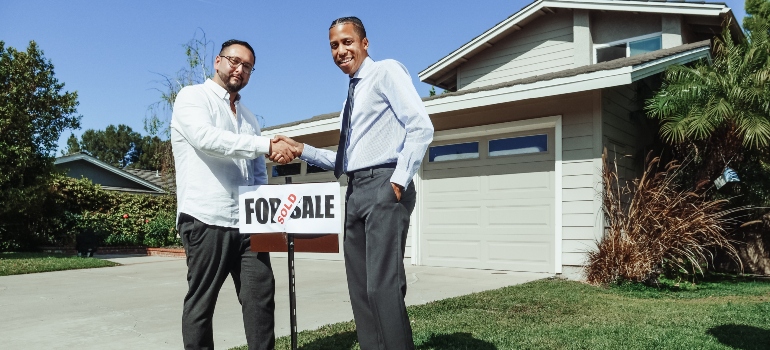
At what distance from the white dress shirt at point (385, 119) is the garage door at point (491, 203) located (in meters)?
6.06

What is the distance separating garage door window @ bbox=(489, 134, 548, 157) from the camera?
8.66m

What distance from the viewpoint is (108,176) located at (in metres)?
27.0

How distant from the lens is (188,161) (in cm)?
316

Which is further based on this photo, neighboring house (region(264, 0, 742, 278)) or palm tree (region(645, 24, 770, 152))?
neighboring house (region(264, 0, 742, 278))

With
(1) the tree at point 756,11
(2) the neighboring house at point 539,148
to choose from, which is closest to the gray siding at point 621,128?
(2) the neighboring house at point 539,148

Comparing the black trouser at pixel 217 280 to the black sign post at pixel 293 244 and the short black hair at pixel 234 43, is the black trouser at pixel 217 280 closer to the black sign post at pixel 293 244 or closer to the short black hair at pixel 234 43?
the black sign post at pixel 293 244

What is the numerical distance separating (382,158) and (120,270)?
27.9 feet

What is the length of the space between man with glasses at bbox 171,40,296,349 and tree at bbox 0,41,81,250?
11.9m

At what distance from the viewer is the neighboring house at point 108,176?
83.2 feet

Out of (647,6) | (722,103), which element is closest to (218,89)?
(722,103)

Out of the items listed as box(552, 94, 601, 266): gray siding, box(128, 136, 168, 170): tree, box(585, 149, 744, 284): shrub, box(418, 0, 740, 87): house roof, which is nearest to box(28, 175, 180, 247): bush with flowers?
box(418, 0, 740, 87): house roof

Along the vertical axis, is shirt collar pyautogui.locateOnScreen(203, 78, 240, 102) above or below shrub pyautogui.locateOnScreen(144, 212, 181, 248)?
above

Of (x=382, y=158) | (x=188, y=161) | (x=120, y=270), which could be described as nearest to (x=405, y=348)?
(x=382, y=158)

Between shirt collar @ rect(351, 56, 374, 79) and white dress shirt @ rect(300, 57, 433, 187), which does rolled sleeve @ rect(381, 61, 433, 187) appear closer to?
white dress shirt @ rect(300, 57, 433, 187)
